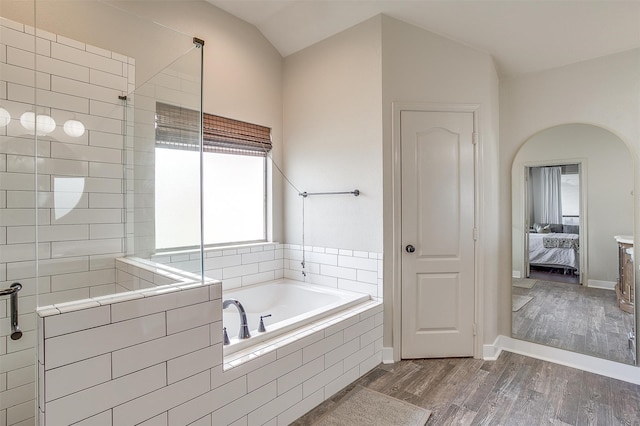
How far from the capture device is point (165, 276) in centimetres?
165

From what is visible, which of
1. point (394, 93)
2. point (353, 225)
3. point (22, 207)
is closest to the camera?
point (22, 207)

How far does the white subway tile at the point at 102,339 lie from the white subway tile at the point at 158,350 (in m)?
0.03

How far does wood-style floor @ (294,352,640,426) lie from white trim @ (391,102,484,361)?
253 millimetres

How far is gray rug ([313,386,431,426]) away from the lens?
193 centimetres

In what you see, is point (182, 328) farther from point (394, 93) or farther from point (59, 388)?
point (394, 93)

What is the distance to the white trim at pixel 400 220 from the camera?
2.68 metres

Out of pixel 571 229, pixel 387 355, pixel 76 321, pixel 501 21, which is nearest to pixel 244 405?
pixel 76 321

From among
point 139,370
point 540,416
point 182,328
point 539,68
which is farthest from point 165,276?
point 539,68

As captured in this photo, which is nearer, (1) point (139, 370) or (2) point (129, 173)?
(1) point (139, 370)

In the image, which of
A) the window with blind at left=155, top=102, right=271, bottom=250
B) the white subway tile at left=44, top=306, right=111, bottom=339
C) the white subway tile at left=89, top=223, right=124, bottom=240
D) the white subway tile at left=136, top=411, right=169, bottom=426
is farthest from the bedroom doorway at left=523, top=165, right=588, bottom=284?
the white subway tile at left=89, top=223, right=124, bottom=240

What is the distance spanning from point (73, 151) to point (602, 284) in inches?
161

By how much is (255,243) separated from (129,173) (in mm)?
1333

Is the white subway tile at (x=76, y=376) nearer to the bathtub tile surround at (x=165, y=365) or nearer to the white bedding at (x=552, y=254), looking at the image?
the bathtub tile surround at (x=165, y=365)

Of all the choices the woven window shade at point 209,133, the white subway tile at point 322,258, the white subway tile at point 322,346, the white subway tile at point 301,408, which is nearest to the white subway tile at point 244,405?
the white subway tile at point 301,408
